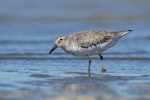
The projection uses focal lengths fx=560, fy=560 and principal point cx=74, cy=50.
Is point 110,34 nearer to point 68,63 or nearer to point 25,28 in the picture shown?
point 68,63

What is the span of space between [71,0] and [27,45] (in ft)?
29.0

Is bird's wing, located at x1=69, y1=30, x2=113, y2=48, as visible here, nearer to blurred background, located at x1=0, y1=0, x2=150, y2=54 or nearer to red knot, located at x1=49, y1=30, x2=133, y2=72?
red knot, located at x1=49, y1=30, x2=133, y2=72

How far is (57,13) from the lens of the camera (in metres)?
22.2

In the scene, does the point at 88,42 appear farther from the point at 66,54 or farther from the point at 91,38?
the point at 66,54

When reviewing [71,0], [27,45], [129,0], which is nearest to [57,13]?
[71,0]

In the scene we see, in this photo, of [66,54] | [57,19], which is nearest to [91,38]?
[66,54]

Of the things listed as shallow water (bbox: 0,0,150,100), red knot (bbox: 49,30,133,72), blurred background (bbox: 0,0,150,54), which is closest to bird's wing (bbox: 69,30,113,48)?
red knot (bbox: 49,30,133,72)

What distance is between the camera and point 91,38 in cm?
1199

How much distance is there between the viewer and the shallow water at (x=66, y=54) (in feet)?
31.2

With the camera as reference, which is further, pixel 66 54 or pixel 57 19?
pixel 57 19

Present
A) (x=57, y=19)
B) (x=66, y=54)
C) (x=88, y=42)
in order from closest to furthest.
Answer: (x=88, y=42) < (x=66, y=54) < (x=57, y=19)

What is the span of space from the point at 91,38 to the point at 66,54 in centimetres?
257

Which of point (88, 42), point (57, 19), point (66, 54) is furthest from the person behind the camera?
point (57, 19)

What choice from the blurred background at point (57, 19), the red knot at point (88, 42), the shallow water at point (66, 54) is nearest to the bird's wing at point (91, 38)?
the red knot at point (88, 42)
